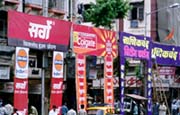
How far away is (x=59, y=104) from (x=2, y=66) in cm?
376

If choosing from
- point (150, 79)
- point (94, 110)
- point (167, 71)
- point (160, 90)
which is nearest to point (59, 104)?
point (94, 110)

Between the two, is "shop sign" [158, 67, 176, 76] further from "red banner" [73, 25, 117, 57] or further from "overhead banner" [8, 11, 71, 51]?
"overhead banner" [8, 11, 71, 51]

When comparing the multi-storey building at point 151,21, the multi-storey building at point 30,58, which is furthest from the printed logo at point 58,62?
the multi-storey building at point 151,21

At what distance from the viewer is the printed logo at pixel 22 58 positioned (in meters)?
27.4

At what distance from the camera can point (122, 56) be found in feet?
110

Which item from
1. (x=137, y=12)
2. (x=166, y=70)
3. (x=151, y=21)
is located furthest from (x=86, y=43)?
(x=137, y=12)

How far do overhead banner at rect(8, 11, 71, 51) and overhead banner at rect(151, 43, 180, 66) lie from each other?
29.8 ft

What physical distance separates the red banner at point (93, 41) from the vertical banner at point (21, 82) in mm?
3733

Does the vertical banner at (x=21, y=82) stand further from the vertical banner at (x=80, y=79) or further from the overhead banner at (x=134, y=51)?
the overhead banner at (x=134, y=51)

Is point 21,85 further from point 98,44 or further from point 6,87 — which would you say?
point 98,44

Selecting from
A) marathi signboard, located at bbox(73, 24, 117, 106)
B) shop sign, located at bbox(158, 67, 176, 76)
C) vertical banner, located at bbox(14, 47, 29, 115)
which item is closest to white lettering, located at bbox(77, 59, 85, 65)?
marathi signboard, located at bbox(73, 24, 117, 106)

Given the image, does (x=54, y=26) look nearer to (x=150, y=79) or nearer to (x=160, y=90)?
(x=150, y=79)

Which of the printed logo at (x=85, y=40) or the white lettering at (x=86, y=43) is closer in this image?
the printed logo at (x=85, y=40)

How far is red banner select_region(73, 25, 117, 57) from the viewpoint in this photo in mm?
30516
